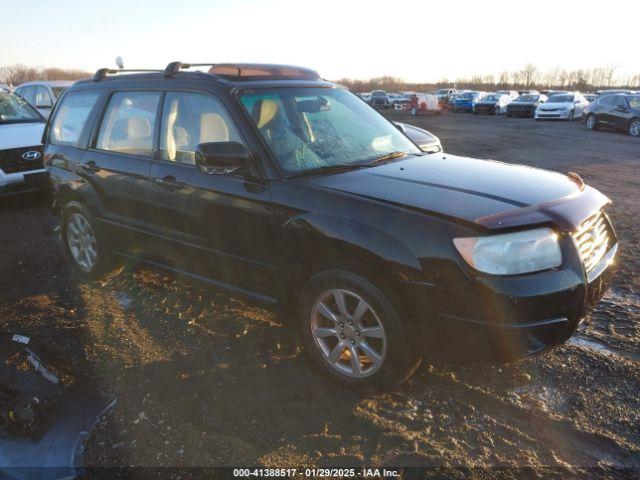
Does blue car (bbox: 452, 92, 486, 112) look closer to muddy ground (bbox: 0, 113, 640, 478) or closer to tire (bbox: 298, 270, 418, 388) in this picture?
muddy ground (bbox: 0, 113, 640, 478)

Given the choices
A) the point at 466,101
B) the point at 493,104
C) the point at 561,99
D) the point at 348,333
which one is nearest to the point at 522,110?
the point at 561,99

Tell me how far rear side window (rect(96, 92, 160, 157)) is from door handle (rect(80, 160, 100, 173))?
158mm

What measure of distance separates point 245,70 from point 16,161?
226 inches

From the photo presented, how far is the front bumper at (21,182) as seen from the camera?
25.0 ft

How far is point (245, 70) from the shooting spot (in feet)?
12.6

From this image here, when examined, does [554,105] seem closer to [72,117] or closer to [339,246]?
[72,117]

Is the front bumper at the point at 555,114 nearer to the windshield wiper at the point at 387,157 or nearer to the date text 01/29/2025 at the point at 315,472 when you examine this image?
the windshield wiper at the point at 387,157

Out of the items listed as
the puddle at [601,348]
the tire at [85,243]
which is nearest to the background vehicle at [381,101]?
the tire at [85,243]

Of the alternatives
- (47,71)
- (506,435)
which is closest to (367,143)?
(506,435)

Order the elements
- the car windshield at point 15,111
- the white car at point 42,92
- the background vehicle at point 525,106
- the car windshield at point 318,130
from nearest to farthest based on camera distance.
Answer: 1. the car windshield at point 318,130
2. the car windshield at point 15,111
3. the white car at point 42,92
4. the background vehicle at point 525,106

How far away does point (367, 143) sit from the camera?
3816 millimetres

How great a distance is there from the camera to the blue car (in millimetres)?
37719

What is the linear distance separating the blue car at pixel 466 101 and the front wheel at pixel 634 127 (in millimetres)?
18495

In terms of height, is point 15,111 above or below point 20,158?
above
